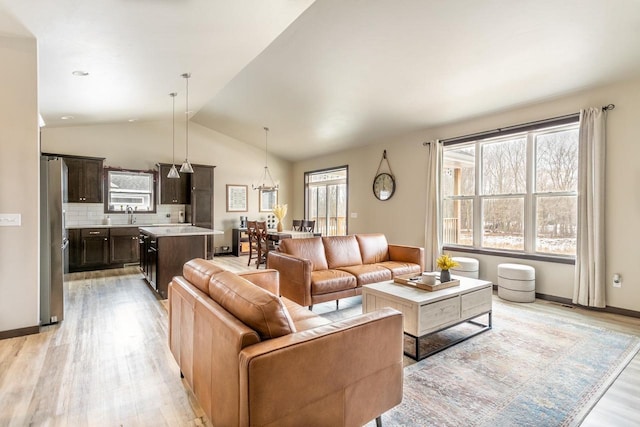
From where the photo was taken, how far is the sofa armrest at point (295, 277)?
3.45 m

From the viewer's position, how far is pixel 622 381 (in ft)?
7.49

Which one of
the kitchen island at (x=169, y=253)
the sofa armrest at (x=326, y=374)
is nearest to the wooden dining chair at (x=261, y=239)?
the kitchen island at (x=169, y=253)

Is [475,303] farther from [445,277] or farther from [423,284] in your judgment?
[423,284]

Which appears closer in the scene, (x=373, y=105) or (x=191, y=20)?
(x=191, y=20)

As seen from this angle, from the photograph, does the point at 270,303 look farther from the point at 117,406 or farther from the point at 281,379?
the point at 117,406

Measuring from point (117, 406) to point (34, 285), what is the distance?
1953mm

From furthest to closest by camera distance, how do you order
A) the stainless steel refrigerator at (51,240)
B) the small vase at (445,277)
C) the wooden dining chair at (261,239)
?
the wooden dining chair at (261,239) → the stainless steel refrigerator at (51,240) → the small vase at (445,277)

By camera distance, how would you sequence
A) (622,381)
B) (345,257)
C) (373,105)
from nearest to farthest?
(622,381)
(345,257)
(373,105)

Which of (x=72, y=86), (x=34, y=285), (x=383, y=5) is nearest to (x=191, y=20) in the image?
(x=383, y=5)

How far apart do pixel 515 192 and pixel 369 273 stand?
2616mm

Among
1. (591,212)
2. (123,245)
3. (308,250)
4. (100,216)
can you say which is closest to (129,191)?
(100,216)

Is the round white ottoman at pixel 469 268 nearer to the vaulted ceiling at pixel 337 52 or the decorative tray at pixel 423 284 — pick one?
the decorative tray at pixel 423 284

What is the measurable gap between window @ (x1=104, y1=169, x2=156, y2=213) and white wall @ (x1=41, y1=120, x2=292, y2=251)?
21 cm

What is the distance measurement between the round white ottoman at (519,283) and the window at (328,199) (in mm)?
3988
